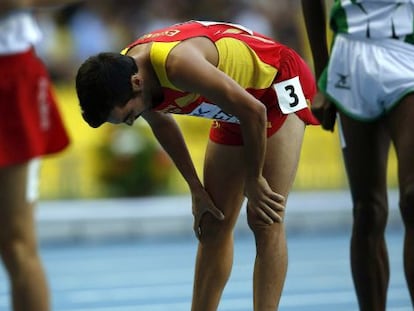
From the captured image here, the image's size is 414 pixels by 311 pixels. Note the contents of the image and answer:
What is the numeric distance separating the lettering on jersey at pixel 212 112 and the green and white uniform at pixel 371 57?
54cm

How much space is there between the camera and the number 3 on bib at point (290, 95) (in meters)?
5.00


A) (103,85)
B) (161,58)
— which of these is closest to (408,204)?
(161,58)

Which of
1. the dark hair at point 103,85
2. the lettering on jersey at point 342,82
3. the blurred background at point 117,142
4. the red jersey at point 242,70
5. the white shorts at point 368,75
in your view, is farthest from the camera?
the blurred background at point 117,142

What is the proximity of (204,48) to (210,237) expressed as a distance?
95cm

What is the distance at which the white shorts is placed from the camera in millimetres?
4898

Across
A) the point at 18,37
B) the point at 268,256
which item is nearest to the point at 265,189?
the point at 268,256

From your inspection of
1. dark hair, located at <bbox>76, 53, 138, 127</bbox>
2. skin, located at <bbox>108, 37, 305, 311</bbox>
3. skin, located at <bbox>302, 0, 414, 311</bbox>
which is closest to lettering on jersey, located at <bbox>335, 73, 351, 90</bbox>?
skin, located at <bbox>302, 0, 414, 311</bbox>

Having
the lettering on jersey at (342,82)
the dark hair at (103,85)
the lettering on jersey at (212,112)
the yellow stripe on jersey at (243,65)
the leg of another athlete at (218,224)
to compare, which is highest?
the dark hair at (103,85)

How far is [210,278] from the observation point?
529 cm

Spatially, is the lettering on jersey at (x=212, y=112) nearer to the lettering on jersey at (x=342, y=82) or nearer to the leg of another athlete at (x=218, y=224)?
the leg of another athlete at (x=218, y=224)

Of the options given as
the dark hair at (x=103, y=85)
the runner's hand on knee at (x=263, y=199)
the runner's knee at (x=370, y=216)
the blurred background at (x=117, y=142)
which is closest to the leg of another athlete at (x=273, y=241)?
the runner's hand on knee at (x=263, y=199)

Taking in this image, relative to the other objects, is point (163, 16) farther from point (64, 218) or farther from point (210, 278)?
point (210, 278)

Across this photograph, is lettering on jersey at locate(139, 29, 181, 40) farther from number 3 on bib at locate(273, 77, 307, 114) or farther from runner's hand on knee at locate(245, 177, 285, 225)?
runner's hand on knee at locate(245, 177, 285, 225)

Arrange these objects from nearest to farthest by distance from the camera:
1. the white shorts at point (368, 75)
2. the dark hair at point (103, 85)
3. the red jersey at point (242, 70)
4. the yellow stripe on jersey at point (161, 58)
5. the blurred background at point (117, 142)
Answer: the dark hair at point (103, 85), the yellow stripe on jersey at point (161, 58), the red jersey at point (242, 70), the white shorts at point (368, 75), the blurred background at point (117, 142)
